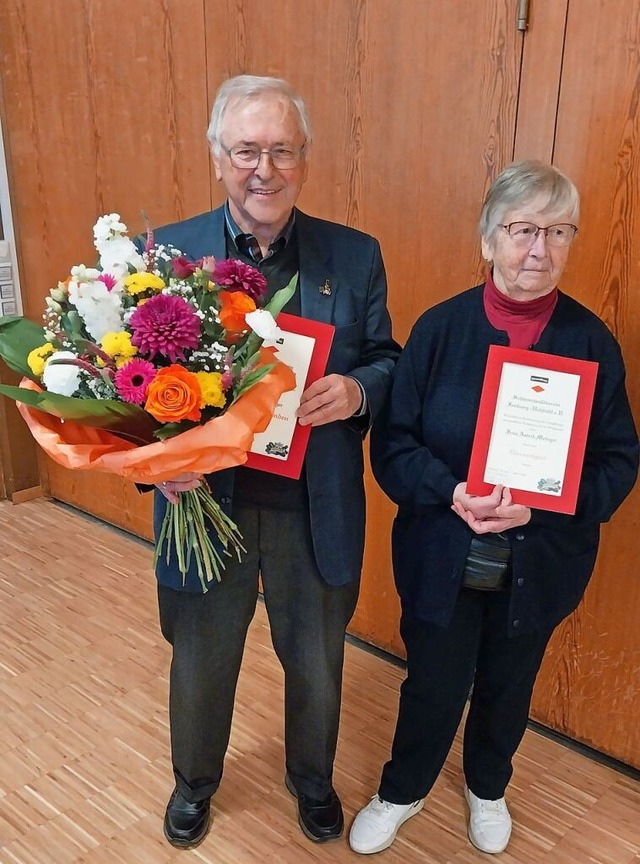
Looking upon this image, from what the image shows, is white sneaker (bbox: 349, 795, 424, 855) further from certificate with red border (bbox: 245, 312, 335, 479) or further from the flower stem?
certificate with red border (bbox: 245, 312, 335, 479)

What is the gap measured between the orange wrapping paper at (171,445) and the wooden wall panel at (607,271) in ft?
3.34

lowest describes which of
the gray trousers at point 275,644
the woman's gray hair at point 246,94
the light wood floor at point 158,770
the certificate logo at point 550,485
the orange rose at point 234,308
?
the light wood floor at point 158,770

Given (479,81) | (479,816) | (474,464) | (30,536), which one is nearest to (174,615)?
(474,464)

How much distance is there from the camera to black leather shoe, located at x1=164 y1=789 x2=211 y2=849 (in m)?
1.87

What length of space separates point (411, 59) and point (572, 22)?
0.46 metres

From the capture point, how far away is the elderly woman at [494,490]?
1.46 metres

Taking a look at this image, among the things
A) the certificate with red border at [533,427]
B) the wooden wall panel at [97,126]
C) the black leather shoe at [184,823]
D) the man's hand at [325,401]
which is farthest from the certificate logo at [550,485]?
the wooden wall panel at [97,126]

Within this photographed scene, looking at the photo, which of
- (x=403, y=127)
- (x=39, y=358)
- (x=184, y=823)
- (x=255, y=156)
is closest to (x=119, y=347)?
(x=39, y=358)

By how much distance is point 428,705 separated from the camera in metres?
1.75

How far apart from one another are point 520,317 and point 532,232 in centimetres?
17

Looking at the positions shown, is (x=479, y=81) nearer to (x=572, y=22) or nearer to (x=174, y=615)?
(x=572, y=22)

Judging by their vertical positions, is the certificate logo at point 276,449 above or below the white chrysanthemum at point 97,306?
below

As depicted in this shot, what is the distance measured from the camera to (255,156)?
146cm

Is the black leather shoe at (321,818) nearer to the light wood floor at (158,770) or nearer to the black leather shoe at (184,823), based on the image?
the light wood floor at (158,770)
